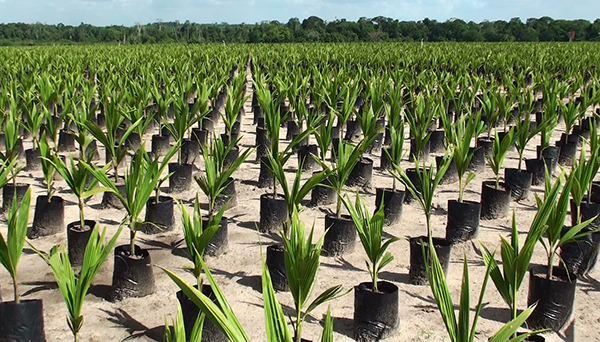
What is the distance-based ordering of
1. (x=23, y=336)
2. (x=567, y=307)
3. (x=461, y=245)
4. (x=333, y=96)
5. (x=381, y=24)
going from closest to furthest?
(x=23, y=336)
(x=567, y=307)
(x=461, y=245)
(x=333, y=96)
(x=381, y=24)

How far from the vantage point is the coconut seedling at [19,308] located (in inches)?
83.1

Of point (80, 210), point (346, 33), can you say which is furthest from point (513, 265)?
point (346, 33)

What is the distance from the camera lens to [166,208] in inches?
145

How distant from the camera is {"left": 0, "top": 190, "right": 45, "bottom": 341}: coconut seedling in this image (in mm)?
2110

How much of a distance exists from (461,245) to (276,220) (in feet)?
3.89

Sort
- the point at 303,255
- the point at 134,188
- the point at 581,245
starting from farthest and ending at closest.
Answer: the point at 581,245
the point at 134,188
the point at 303,255

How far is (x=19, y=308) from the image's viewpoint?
221cm

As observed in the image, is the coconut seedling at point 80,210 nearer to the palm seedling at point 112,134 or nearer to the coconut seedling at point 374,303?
the palm seedling at point 112,134

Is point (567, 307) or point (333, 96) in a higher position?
point (333, 96)

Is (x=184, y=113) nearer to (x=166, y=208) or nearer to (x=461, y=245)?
(x=166, y=208)

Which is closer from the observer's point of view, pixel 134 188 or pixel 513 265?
pixel 513 265

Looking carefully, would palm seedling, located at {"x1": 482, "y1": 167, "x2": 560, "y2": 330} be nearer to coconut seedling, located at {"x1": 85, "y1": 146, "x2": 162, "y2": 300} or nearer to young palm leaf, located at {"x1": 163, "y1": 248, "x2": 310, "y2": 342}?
young palm leaf, located at {"x1": 163, "y1": 248, "x2": 310, "y2": 342}

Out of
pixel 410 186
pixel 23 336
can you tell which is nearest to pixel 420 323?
pixel 410 186

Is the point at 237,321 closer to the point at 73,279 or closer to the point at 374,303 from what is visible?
the point at 73,279
